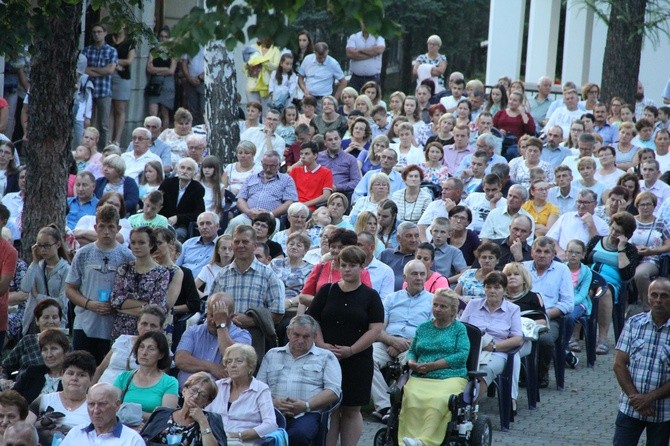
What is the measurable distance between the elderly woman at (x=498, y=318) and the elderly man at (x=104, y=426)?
3844 millimetres

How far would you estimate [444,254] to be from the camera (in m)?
13.5

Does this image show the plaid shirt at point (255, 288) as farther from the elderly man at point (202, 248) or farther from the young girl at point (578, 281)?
the young girl at point (578, 281)

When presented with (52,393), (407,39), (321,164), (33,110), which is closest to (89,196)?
(33,110)

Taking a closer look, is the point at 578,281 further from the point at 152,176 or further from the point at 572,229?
the point at 152,176

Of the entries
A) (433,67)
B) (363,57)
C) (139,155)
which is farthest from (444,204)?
(433,67)

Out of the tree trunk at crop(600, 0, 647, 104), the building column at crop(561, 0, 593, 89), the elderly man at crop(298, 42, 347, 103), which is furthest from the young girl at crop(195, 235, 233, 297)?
the building column at crop(561, 0, 593, 89)

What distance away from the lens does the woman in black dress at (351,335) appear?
10.3 m

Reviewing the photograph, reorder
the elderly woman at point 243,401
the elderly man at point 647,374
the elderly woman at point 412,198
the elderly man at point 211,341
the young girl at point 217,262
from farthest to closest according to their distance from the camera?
1. the elderly woman at point 412,198
2. the young girl at point 217,262
3. the elderly man at point 211,341
4. the elderly woman at point 243,401
5. the elderly man at point 647,374

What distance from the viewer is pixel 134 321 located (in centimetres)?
1067

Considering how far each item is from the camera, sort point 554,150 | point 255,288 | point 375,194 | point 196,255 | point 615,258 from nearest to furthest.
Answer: point 255,288, point 196,255, point 615,258, point 375,194, point 554,150

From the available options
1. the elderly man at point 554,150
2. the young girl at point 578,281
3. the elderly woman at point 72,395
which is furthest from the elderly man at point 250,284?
the elderly man at point 554,150

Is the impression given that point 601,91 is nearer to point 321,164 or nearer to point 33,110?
point 321,164

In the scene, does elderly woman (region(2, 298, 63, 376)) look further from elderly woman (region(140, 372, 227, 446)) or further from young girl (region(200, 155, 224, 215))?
young girl (region(200, 155, 224, 215))

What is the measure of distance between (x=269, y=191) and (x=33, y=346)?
5.75 meters
